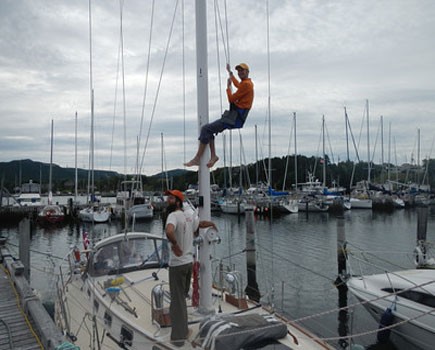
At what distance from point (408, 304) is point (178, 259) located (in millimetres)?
7042

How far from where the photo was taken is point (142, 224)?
4712cm

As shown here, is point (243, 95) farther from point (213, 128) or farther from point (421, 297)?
point (421, 297)

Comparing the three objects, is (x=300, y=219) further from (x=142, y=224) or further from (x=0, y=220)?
(x=0, y=220)

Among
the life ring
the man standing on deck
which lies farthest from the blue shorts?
the life ring

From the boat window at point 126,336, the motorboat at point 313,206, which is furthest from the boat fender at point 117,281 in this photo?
the motorboat at point 313,206

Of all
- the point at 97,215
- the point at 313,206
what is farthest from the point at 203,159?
the point at 313,206

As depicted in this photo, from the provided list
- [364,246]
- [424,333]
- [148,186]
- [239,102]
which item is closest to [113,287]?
[239,102]

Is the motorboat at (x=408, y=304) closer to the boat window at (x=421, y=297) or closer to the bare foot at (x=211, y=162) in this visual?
the boat window at (x=421, y=297)

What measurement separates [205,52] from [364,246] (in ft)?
86.1

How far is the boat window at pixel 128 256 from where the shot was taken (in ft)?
26.7

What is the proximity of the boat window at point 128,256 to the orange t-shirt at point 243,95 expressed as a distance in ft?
13.2

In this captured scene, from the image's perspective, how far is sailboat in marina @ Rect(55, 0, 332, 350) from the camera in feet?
16.4

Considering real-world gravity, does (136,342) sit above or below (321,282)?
above

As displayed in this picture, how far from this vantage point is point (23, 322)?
7184 millimetres
